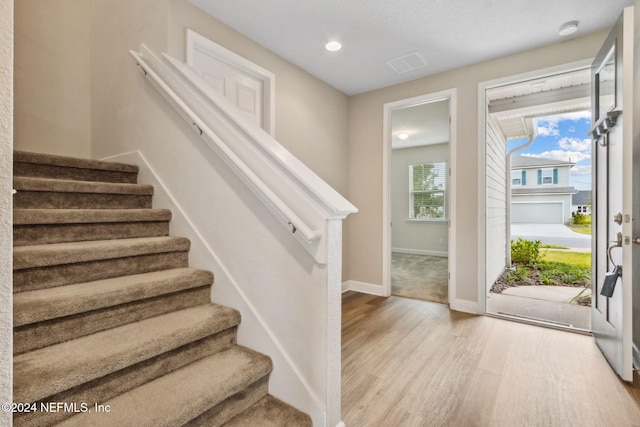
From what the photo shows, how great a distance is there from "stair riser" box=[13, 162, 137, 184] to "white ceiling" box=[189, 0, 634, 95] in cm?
144

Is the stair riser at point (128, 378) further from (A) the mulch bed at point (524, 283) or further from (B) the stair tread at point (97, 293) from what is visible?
(A) the mulch bed at point (524, 283)

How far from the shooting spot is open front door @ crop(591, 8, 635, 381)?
1.77 m

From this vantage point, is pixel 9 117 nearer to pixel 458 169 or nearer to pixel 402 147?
pixel 458 169

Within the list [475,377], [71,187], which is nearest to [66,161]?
[71,187]

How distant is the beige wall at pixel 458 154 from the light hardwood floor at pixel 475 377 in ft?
2.47

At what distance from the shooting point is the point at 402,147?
7.18 metres

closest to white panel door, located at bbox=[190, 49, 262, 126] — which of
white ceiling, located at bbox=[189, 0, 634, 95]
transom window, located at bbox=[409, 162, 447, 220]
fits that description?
white ceiling, located at bbox=[189, 0, 634, 95]

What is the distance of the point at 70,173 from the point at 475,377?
2982mm

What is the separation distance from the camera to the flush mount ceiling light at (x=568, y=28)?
95.5 inches

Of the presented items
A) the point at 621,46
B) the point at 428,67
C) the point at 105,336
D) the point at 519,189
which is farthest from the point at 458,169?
the point at 519,189

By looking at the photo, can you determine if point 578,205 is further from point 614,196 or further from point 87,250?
point 87,250

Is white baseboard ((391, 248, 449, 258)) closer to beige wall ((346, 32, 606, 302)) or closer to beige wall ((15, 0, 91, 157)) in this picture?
beige wall ((346, 32, 606, 302))

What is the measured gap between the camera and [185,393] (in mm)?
1120

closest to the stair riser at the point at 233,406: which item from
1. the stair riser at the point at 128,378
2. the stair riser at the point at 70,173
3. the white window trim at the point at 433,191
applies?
the stair riser at the point at 128,378
